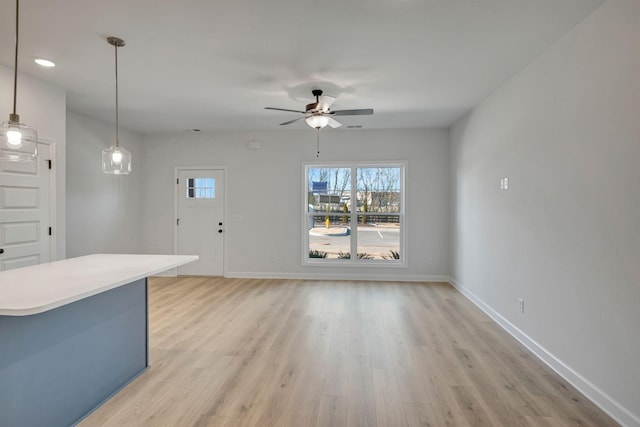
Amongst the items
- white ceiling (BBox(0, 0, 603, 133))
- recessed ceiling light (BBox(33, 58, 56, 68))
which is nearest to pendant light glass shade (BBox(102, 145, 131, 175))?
white ceiling (BBox(0, 0, 603, 133))

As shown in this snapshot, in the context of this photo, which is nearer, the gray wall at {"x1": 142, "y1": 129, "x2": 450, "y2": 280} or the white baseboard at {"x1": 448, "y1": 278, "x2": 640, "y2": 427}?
the white baseboard at {"x1": 448, "y1": 278, "x2": 640, "y2": 427}

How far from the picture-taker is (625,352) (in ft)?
6.51

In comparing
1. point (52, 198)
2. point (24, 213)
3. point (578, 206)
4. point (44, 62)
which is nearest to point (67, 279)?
point (24, 213)

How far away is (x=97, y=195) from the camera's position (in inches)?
203

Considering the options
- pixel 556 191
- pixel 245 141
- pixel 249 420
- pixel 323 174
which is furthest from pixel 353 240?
pixel 249 420

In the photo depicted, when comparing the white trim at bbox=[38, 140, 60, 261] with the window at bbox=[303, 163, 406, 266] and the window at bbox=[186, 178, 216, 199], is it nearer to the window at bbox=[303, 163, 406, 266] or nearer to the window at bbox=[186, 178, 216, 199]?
the window at bbox=[186, 178, 216, 199]

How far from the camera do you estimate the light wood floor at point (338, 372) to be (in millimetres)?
2066

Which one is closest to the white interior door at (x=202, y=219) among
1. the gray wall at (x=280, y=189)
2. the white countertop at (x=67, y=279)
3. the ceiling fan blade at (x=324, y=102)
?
the gray wall at (x=280, y=189)

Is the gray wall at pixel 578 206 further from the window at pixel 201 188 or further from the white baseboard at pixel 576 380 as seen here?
the window at pixel 201 188

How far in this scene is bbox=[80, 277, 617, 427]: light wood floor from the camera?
2066 mm

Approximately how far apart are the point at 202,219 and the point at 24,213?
2.90 m

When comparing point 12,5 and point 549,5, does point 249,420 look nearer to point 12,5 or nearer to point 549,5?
point 12,5

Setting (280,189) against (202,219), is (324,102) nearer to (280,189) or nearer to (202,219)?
(280,189)

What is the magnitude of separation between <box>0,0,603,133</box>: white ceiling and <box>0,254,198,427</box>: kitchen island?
1.81 m
